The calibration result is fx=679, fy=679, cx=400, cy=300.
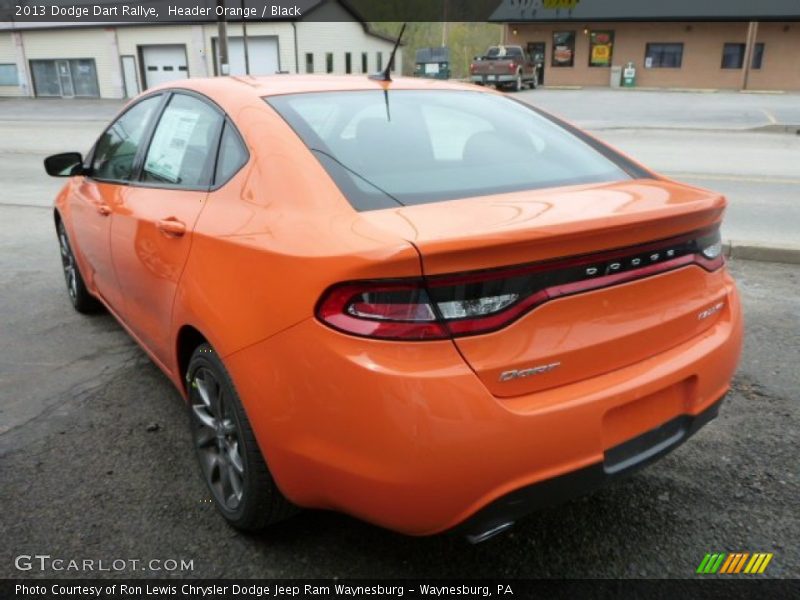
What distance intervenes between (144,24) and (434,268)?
40.6m

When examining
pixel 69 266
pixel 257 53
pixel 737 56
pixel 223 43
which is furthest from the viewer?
pixel 257 53

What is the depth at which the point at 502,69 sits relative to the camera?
31.2m

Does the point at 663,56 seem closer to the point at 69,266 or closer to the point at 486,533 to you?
the point at 69,266

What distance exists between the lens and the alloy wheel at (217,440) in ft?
8.03

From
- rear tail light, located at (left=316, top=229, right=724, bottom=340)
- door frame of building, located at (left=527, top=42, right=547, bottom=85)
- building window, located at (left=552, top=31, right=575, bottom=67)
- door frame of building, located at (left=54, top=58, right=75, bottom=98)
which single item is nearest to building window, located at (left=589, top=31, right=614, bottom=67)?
building window, located at (left=552, top=31, right=575, bottom=67)

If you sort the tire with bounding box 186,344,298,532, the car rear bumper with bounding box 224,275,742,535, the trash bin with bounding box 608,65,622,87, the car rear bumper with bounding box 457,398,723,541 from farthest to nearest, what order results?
1. the trash bin with bounding box 608,65,622,87
2. the tire with bounding box 186,344,298,532
3. the car rear bumper with bounding box 457,398,723,541
4. the car rear bumper with bounding box 224,275,742,535

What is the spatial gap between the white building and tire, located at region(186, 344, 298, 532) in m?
34.9

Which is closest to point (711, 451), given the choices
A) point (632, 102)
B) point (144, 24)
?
point (632, 102)

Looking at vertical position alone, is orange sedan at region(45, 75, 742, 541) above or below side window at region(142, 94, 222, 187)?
below

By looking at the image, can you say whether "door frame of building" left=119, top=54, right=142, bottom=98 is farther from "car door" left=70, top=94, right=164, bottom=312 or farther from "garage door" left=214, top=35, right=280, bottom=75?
"car door" left=70, top=94, right=164, bottom=312

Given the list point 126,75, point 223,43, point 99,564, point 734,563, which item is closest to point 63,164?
point 99,564

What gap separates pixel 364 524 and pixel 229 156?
1.49 m

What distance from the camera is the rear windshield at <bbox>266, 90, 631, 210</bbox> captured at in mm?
2312

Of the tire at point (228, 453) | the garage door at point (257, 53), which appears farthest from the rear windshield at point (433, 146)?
the garage door at point (257, 53)
